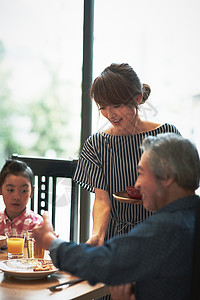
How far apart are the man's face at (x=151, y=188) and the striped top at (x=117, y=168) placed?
2.40 feet

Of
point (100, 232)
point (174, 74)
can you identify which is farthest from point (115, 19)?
point (100, 232)

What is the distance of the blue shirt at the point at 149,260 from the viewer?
1.22 m

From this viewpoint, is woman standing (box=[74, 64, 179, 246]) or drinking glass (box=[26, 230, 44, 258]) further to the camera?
woman standing (box=[74, 64, 179, 246])

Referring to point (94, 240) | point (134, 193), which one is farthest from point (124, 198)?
point (94, 240)

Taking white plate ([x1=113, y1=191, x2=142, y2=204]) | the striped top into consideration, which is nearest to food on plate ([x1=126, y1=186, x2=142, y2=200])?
white plate ([x1=113, y1=191, x2=142, y2=204])

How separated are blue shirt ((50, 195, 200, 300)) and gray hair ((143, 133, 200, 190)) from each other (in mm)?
116

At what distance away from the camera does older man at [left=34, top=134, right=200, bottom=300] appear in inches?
48.2

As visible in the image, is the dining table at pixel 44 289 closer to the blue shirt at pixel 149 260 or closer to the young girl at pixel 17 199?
the blue shirt at pixel 149 260

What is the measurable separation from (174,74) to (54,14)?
128cm

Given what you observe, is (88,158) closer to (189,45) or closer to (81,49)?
(189,45)

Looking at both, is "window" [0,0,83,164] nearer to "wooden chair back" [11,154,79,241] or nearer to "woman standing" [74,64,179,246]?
"wooden chair back" [11,154,79,241]

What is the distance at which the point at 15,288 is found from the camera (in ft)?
5.08

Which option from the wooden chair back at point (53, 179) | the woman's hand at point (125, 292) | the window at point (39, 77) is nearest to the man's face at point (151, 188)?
the woman's hand at point (125, 292)

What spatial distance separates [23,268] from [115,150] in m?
0.76
